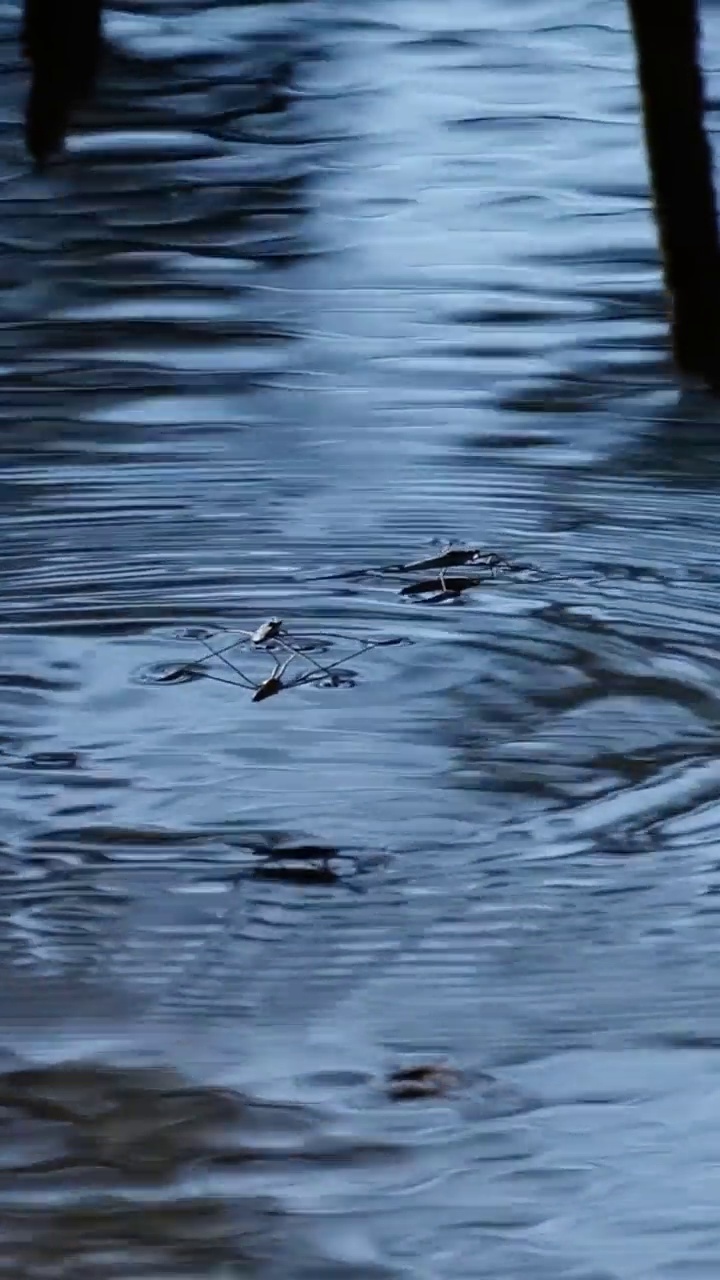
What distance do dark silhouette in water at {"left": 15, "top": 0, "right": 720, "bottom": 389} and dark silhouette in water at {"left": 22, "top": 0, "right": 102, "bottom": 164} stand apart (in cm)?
3

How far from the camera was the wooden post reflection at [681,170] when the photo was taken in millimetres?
2619

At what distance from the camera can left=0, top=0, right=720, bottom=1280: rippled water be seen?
112 centimetres

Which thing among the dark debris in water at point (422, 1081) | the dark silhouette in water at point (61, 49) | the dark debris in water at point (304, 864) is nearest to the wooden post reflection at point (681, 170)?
the dark silhouette in water at point (61, 49)

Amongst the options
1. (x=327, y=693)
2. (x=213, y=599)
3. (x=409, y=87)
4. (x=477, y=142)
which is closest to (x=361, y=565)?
(x=213, y=599)

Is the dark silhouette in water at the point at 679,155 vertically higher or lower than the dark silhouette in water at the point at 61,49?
lower

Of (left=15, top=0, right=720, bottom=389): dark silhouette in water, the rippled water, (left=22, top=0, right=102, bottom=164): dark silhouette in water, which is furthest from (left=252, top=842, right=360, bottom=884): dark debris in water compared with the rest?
(left=22, top=0, right=102, bottom=164): dark silhouette in water

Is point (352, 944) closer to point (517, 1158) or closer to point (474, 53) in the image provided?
point (517, 1158)

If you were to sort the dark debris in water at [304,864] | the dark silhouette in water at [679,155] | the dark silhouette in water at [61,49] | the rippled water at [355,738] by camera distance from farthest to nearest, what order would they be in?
the dark silhouette in water at [61,49] < the dark silhouette in water at [679,155] < the dark debris in water at [304,864] < the rippled water at [355,738]

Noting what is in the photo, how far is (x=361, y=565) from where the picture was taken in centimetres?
196

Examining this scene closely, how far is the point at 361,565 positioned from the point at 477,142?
163 cm

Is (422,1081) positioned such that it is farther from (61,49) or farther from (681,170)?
(61,49)

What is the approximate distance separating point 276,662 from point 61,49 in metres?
2.44

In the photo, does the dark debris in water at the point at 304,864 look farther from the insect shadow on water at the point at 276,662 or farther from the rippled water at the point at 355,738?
the insect shadow on water at the point at 276,662

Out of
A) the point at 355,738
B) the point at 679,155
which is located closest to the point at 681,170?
the point at 679,155
